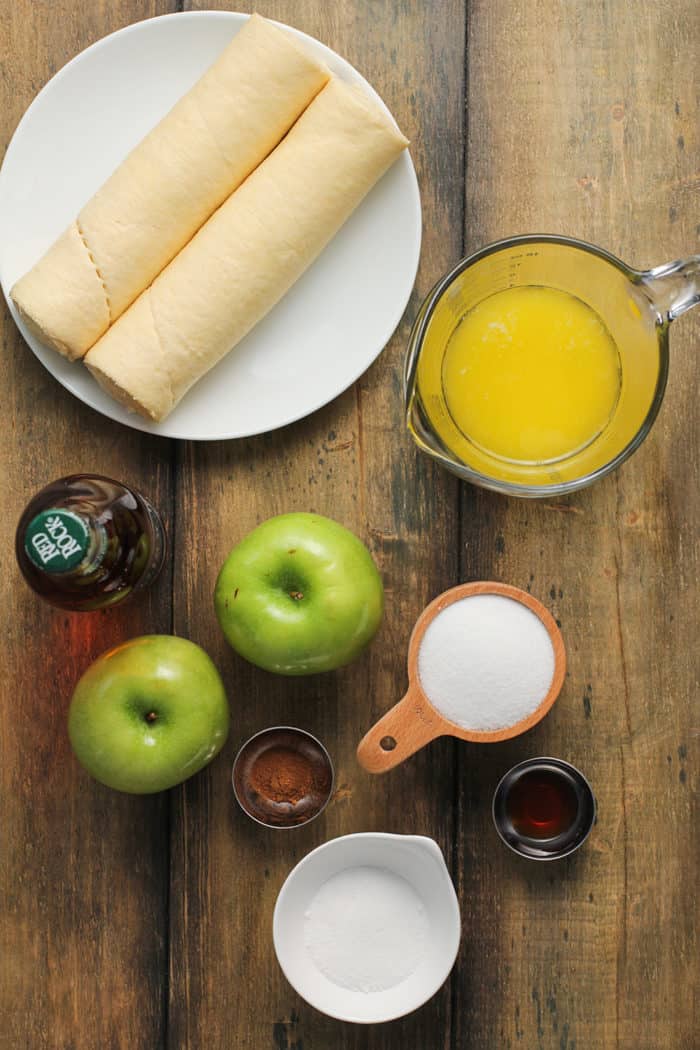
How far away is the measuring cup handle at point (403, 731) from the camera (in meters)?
0.92

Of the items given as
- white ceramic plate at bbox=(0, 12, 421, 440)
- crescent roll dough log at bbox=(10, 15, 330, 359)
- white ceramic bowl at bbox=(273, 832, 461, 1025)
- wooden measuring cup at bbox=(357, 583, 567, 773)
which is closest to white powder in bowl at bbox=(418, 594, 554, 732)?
wooden measuring cup at bbox=(357, 583, 567, 773)

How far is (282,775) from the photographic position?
38.5 inches

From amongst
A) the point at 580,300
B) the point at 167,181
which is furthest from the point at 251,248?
the point at 580,300

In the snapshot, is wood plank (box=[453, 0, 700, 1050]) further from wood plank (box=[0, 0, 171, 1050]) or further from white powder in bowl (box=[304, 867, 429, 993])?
wood plank (box=[0, 0, 171, 1050])

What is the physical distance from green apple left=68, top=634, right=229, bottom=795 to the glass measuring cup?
34 cm

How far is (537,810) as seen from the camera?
3.26 ft

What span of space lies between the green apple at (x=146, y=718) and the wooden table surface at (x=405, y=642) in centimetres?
9

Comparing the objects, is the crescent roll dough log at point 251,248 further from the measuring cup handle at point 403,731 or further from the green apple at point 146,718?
the measuring cup handle at point 403,731

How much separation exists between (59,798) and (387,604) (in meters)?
0.43

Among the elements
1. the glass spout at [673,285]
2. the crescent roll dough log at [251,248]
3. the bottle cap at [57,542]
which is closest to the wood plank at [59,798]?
the crescent roll dough log at [251,248]

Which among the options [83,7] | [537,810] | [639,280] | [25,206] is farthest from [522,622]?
[83,7]

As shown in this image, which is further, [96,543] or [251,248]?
[251,248]

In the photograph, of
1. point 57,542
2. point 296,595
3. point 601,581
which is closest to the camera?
point 57,542

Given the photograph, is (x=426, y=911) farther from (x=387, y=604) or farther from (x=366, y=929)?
(x=387, y=604)
